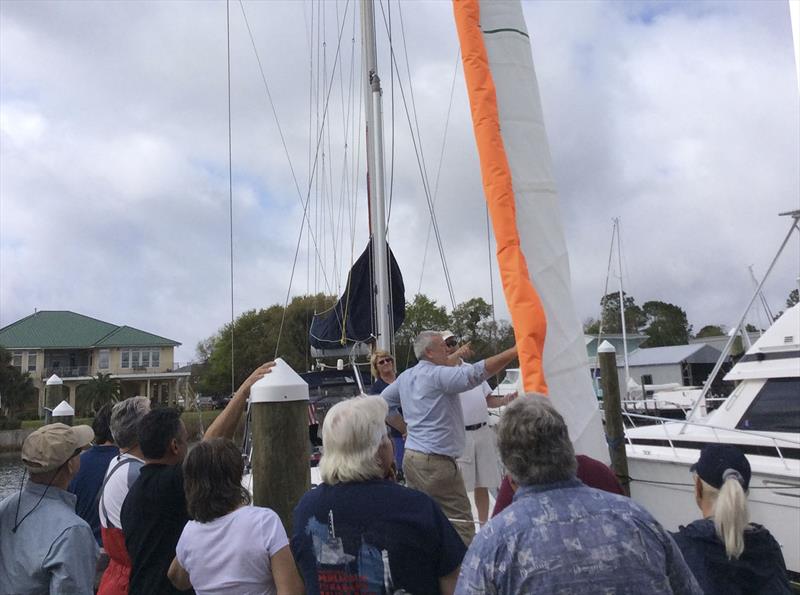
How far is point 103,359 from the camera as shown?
51.2 meters

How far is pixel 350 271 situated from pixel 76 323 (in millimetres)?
52882

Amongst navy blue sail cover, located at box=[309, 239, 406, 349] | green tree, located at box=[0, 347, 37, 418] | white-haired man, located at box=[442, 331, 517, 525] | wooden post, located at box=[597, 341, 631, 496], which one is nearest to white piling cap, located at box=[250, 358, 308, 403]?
white-haired man, located at box=[442, 331, 517, 525]

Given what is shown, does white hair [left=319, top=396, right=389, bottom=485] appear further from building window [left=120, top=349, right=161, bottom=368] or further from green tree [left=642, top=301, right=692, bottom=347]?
green tree [left=642, top=301, right=692, bottom=347]

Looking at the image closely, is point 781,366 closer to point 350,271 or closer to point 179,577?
point 350,271

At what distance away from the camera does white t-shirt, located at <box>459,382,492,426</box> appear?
18.2 feet

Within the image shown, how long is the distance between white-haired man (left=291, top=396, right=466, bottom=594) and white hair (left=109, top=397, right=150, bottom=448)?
136 cm

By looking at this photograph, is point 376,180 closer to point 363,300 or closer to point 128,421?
point 363,300

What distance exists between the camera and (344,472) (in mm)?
1951

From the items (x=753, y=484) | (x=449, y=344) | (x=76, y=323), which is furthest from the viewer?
(x=76, y=323)

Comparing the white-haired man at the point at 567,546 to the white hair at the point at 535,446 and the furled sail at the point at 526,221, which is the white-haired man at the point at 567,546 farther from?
the furled sail at the point at 526,221

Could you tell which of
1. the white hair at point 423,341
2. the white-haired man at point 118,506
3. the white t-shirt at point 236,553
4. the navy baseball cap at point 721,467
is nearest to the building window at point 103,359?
the white hair at point 423,341

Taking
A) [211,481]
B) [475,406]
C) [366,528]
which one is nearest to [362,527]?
[366,528]

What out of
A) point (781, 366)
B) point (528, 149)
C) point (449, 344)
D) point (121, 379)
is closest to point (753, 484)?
point (781, 366)

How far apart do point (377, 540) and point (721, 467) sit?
1211 mm
